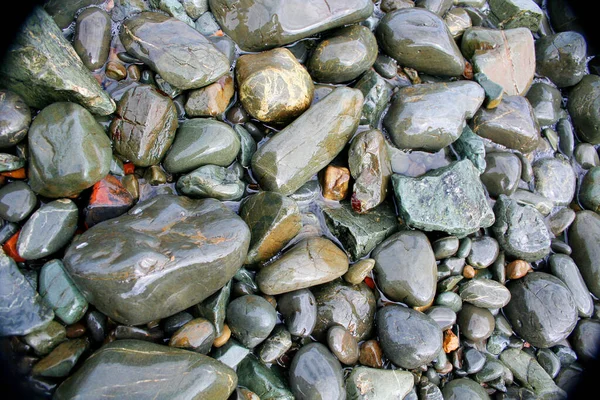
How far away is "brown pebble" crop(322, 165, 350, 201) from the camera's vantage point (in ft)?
10.9

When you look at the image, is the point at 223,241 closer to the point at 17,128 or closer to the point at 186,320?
the point at 186,320

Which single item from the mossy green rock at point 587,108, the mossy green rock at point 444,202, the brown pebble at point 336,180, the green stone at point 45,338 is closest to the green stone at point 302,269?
the brown pebble at point 336,180

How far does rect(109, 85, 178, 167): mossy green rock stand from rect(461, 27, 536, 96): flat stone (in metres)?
2.77

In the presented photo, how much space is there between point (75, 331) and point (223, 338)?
0.91m

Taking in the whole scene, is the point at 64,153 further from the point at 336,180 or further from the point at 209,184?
the point at 336,180

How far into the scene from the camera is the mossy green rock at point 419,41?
11.8 feet

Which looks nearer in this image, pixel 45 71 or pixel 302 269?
pixel 45 71

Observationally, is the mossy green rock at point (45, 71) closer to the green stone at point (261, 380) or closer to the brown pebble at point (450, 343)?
the green stone at point (261, 380)

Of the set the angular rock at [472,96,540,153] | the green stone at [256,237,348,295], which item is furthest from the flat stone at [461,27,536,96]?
the green stone at [256,237,348,295]

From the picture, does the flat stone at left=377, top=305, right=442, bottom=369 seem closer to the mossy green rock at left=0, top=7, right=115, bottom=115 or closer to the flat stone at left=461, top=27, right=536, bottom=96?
the flat stone at left=461, top=27, right=536, bottom=96

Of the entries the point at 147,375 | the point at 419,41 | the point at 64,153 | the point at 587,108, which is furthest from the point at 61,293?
the point at 587,108

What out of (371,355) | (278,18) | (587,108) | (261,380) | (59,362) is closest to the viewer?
(59,362)

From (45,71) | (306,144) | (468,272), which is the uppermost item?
(45,71)

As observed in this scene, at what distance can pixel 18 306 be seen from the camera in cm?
253
